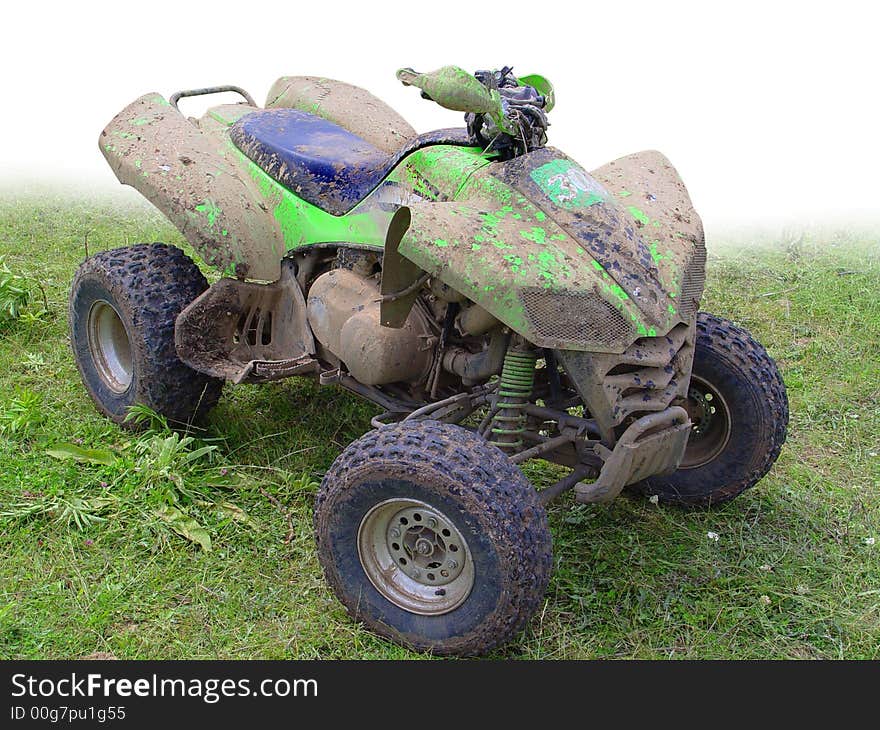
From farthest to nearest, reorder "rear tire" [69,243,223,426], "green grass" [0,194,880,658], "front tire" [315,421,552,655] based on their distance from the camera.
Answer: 1. "rear tire" [69,243,223,426]
2. "green grass" [0,194,880,658]
3. "front tire" [315,421,552,655]

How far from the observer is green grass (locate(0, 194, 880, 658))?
3.79m

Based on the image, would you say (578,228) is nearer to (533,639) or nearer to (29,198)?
(533,639)

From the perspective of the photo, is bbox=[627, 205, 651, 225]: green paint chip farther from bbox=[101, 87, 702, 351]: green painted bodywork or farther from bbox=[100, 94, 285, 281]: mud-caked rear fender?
bbox=[100, 94, 285, 281]: mud-caked rear fender

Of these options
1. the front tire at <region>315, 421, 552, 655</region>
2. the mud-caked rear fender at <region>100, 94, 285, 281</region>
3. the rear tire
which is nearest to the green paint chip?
the front tire at <region>315, 421, 552, 655</region>

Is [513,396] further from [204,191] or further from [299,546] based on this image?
[204,191]

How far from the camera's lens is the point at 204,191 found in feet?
14.9

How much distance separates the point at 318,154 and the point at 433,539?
1.78m

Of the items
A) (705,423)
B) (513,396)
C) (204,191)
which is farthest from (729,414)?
(204,191)

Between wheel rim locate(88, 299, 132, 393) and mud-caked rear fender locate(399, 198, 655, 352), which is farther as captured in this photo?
wheel rim locate(88, 299, 132, 393)

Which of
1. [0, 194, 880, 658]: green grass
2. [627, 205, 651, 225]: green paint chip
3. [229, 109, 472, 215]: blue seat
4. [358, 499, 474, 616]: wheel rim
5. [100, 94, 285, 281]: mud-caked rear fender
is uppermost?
[627, 205, 651, 225]: green paint chip

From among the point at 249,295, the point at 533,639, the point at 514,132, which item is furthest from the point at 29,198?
the point at 533,639

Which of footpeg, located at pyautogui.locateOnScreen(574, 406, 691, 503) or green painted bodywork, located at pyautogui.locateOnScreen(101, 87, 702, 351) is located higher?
green painted bodywork, located at pyautogui.locateOnScreen(101, 87, 702, 351)

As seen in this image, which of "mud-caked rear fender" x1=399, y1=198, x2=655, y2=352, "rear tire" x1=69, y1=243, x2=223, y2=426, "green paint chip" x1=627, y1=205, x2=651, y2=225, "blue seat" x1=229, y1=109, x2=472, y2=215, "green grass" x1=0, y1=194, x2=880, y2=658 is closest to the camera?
"mud-caked rear fender" x1=399, y1=198, x2=655, y2=352

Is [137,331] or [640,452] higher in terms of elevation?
[640,452]
